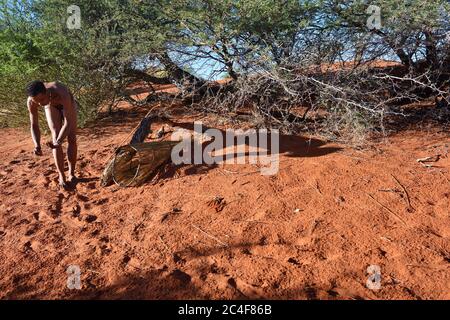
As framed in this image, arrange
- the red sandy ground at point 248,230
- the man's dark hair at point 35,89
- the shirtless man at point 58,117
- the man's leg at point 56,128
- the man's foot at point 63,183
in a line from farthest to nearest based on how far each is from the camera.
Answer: the man's foot at point 63,183 < the man's leg at point 56,128 < the shirtless man at point 58,117 < the man's dark hair at point 35,89 < the red sandy ground at point 248,230

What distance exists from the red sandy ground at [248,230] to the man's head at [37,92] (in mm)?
988

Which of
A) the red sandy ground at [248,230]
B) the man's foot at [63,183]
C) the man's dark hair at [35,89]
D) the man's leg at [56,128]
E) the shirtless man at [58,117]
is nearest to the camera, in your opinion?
the red sandy ground at [248,230]

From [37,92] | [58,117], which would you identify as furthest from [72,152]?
[37,92]

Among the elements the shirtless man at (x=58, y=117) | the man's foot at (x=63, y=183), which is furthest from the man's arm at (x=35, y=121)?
the man's foot at (x=63, y=183)

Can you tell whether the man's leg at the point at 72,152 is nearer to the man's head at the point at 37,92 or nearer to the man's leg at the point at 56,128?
the man's leg at the point at 56,128

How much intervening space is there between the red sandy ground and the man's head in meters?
0.99

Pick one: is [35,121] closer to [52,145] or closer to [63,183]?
[52,145]

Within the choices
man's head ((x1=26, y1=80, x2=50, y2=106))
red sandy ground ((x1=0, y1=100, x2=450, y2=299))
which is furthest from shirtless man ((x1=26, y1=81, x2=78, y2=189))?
red sandy ground ((x1=0, y1=100, x2=450, y2=299))

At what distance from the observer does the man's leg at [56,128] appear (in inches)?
159

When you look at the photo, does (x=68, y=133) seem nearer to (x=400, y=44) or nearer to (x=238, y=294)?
(x=238, y=294)

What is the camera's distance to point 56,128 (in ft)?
13.5

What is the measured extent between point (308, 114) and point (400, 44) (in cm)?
144

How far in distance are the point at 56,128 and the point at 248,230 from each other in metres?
2.38

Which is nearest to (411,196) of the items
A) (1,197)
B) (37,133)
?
(37,133)
